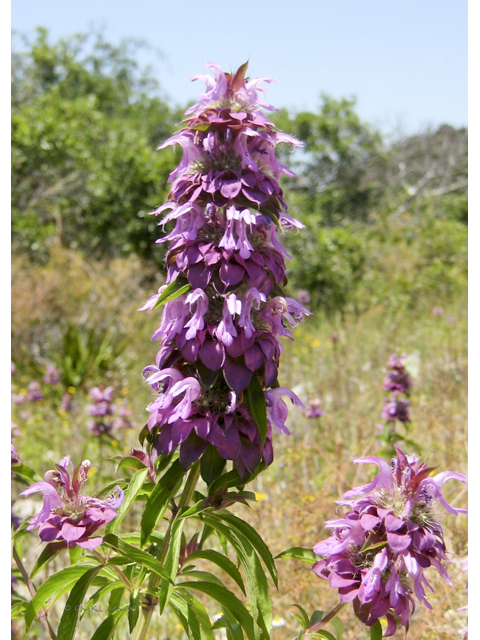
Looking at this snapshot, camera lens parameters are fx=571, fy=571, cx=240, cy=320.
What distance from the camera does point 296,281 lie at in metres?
10.4

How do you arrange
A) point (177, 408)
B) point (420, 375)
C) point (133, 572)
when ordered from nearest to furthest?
point (177, 408) → point (133, 572) → point (420, 375)

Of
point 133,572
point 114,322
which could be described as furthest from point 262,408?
point 114,322

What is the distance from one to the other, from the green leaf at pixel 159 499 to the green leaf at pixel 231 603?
7.4 inches

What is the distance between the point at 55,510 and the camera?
1.18 m

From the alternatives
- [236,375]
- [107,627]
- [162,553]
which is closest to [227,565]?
[162,553]

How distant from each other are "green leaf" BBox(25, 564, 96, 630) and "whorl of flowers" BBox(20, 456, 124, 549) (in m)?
0.11

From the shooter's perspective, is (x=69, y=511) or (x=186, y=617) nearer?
(x=69, y=511)

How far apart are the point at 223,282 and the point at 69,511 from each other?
0.58 m

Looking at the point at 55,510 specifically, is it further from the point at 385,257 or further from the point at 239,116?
the point at 385,257

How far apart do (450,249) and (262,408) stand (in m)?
11.0

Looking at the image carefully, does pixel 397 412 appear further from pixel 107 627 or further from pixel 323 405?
pixel 107 627

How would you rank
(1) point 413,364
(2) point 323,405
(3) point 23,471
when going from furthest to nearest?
(1) point 413,364
(2) point 323,405
(3) point 23,471

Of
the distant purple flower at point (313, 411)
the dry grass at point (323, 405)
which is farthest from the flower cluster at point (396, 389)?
the distant purple flower at point (313, 411)

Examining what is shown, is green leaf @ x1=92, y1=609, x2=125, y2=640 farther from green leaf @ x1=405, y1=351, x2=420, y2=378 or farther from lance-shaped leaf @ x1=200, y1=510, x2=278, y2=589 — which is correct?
green leaf @ x1=405, y1=351, x2=420, y2=378
